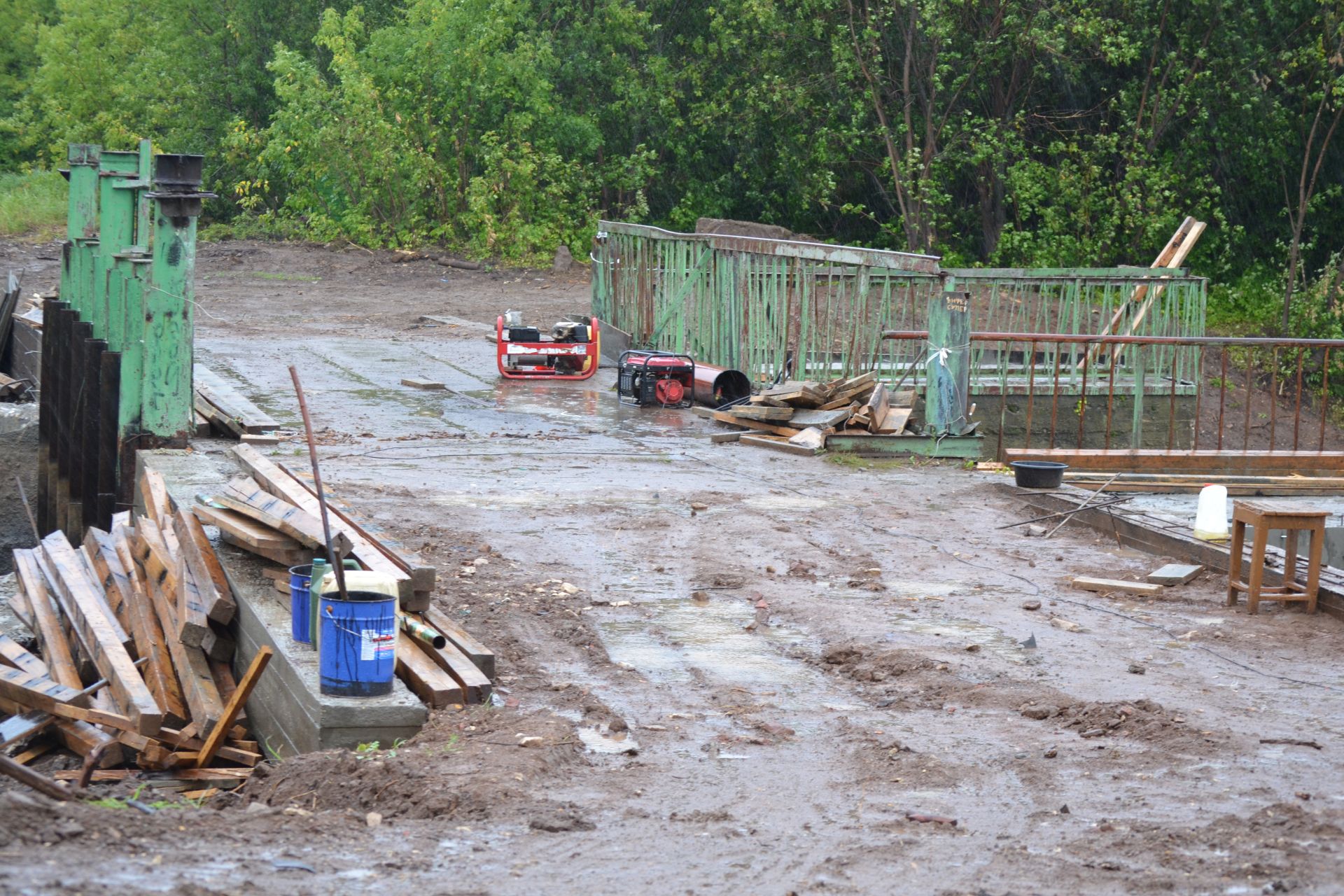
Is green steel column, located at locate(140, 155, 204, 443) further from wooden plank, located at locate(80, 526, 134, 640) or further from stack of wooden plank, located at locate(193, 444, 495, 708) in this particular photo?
stack of wooden plank, located at locate(193, 444, 495, 708)

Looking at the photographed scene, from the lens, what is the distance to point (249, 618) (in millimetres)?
7668

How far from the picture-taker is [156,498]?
10.2 metres

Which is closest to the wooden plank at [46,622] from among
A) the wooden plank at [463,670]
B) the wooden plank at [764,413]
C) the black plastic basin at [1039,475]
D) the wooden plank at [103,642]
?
the wooden plank at [103,642]

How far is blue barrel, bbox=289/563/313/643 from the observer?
7004 mm

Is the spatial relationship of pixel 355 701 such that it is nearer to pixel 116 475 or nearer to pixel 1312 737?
pixel 1312 737

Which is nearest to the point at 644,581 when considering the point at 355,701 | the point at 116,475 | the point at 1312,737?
the point at 355,701

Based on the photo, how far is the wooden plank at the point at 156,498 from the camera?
385 inches

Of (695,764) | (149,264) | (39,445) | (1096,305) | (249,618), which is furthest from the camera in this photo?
(1096,305)

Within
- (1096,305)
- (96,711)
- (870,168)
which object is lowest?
(96,711)

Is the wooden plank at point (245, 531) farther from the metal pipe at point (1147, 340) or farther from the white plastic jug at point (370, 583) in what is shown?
the metal pipe at point (1147, 340)

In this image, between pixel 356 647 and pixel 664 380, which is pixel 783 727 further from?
pixel 664 380

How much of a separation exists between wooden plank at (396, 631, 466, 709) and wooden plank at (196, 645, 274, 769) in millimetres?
616

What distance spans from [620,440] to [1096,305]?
15.2 meters

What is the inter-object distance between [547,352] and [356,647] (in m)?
13.0
